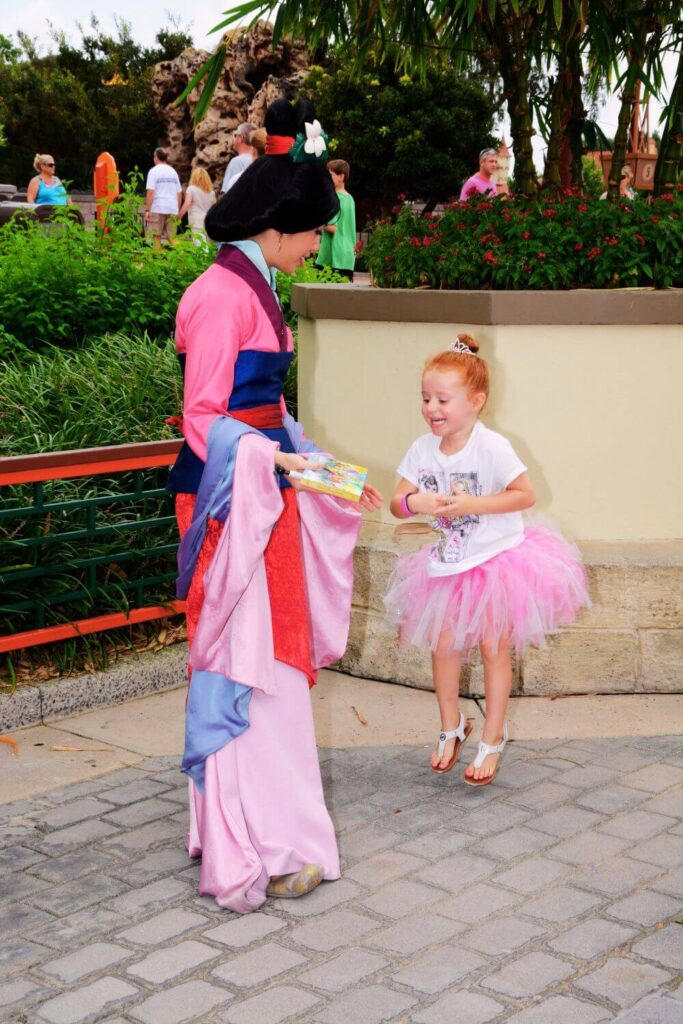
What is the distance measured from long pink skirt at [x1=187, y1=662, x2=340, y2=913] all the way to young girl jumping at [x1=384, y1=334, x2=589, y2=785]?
2.75 feet

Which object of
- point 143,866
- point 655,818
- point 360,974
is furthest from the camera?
point 655,818

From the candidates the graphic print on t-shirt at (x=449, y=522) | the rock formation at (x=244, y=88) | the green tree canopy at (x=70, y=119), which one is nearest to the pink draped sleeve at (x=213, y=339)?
the graphic print on t-shirt at (x=449, y=522)

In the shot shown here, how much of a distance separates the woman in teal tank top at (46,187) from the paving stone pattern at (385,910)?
1338 centimetres

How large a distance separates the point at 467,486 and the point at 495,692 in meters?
0.75

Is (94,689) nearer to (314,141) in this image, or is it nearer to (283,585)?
(283,585)

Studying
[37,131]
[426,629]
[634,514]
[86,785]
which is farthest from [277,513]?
[37,131]

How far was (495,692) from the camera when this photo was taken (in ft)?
15.0

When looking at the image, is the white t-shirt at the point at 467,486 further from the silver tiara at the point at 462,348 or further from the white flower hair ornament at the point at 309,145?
the white flower hair ornament at the point at 309,145

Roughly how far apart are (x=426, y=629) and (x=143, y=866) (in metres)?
1.28

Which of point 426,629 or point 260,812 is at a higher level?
point 426,629

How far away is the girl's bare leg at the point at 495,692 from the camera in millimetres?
4520

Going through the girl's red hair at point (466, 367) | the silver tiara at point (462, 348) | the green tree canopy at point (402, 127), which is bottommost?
the girl's red hair at point (466, 367)

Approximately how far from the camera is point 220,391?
3.57 metres

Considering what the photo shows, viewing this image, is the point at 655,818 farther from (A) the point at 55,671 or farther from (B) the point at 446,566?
(A) the point at 55,671
